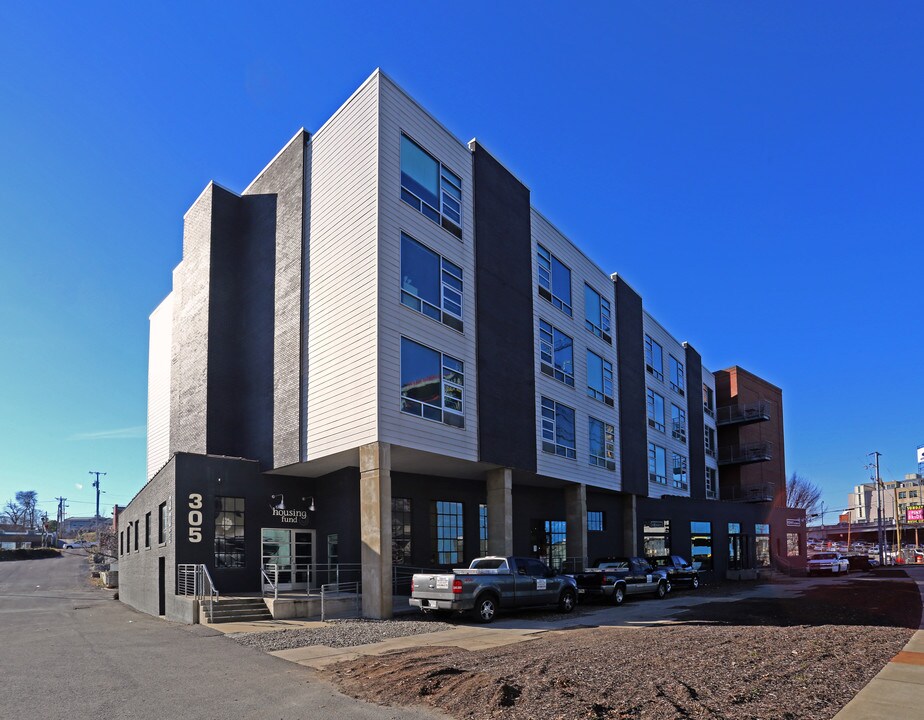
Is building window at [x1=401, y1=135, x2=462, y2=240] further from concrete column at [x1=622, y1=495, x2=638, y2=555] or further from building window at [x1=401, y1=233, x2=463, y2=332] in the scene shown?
concrete column at [x1=622, y1=495, x2=638, y2=555]

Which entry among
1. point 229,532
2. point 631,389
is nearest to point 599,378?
point 631,389

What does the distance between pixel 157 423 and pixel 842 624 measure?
31.9 metres

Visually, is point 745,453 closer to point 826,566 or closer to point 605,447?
point 826,566

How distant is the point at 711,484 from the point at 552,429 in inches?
1083

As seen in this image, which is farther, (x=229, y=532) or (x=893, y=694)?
(x=229, y=532)

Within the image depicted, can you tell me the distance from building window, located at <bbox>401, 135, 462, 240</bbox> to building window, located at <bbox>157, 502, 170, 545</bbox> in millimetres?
12946

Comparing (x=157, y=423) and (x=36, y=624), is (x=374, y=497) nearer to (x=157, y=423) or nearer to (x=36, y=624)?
(x=36, y=624)

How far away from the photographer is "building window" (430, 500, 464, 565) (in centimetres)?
2656

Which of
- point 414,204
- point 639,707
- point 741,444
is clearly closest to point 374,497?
point 414,204

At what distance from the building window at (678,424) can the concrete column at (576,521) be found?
46.6 feet

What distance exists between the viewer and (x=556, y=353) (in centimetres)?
Answer: 3097

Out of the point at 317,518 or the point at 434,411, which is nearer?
the point at 434,411

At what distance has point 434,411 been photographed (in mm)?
22500

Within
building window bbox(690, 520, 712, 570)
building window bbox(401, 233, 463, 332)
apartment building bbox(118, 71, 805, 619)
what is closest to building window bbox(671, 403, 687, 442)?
building window bbox(690, 520, 712, 570)
